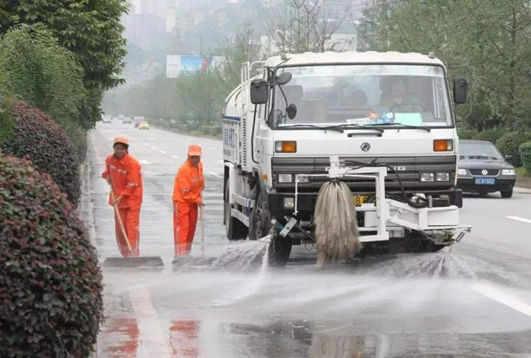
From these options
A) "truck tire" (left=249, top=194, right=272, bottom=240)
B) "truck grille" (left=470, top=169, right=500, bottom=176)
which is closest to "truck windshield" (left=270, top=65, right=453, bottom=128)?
"truck tire" (left=249, top=194, right=272, bottom=240)

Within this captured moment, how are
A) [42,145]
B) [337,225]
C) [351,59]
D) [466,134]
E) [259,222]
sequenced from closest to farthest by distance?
1. [337,225]
2. [351,59]
3. [259,222]
4. [42,145]
5. [466,134]

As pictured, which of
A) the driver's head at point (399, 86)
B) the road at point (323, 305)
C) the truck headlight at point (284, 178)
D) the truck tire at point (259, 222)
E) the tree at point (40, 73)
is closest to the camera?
the road at point (323, 305)

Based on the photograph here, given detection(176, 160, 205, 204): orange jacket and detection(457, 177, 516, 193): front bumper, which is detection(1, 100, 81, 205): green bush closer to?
detection(176, 160, 205, 204): orange jacket

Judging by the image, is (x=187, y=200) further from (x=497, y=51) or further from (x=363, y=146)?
(x=497, y=51)

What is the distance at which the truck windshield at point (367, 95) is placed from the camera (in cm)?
1359

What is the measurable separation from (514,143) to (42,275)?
33.4 m

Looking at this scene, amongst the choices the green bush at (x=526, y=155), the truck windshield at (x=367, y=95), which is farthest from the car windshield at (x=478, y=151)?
the truck windshield at (x=367, y=95)

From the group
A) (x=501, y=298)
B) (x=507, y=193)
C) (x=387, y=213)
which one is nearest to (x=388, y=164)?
(x=387, y=213)

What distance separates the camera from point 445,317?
10227 millimetres

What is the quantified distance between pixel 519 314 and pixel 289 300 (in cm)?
216

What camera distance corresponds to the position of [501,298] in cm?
1134

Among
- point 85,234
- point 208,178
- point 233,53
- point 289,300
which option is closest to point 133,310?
point 289,300

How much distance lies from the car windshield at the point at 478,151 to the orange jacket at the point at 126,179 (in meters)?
14.3

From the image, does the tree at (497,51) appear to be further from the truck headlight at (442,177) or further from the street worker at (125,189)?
the truck headlight at (442,177)
